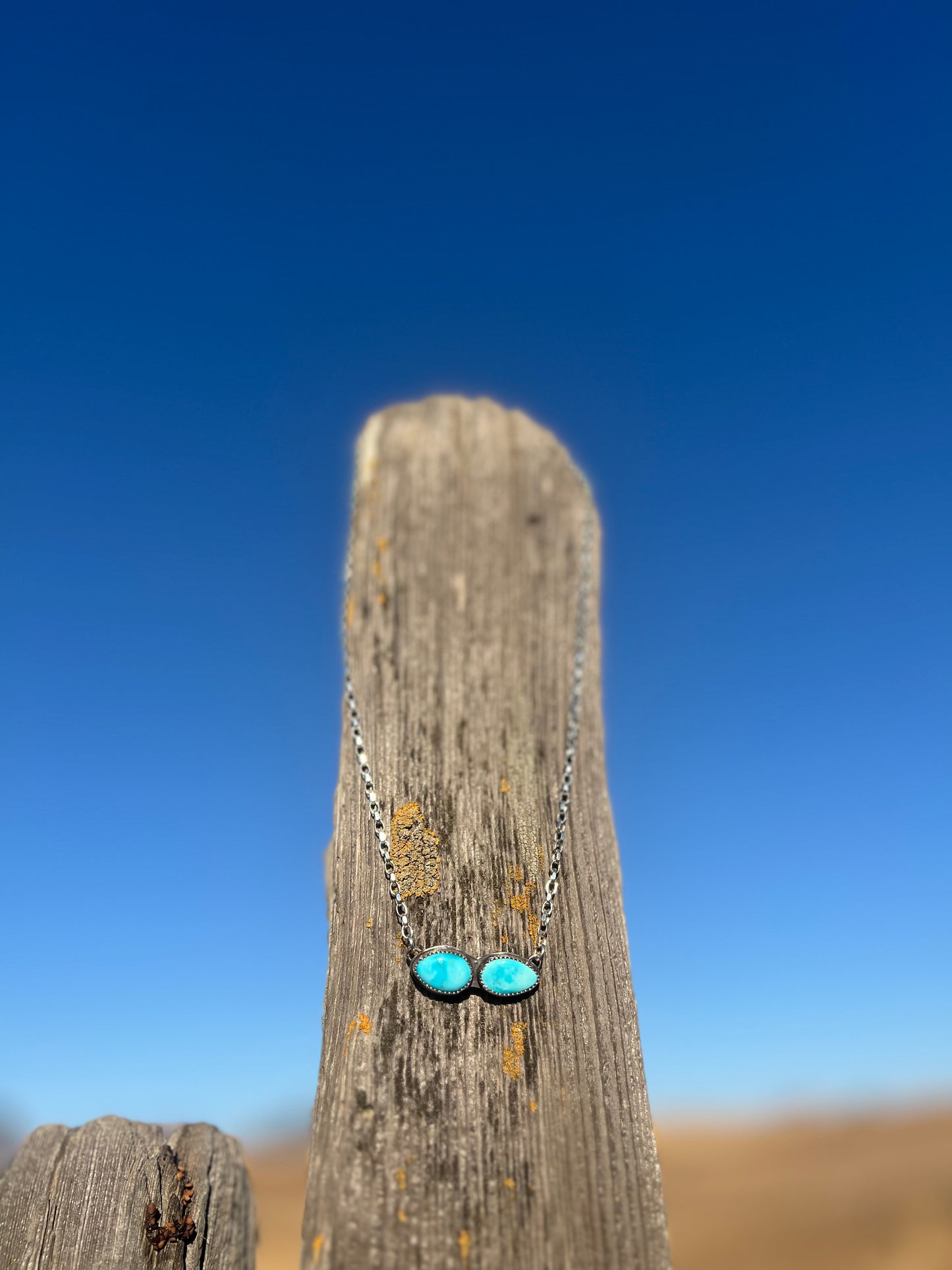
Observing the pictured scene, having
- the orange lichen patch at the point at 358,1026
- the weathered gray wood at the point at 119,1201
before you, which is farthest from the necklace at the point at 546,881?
the weathered gray wood at the point at 119,1201

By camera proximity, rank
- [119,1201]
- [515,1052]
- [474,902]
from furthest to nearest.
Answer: [119,1201] → [474,902] → [515,1052]

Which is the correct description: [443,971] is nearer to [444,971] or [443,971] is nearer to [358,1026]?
[444,971]

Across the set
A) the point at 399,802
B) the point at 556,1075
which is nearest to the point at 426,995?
the point at 556,1075

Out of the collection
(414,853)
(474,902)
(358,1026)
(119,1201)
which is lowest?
(119,1201)

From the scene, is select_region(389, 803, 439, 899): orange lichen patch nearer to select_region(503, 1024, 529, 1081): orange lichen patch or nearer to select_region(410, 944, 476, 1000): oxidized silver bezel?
select_region(410, 944, 476, 1000): oxidized silver bezel

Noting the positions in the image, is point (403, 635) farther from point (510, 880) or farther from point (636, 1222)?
point (636, 1222)

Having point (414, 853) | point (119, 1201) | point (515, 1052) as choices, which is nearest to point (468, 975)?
point (515, 1052)

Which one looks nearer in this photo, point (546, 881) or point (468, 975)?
point (468, 975)

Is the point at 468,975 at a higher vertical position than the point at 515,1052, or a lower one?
higher
